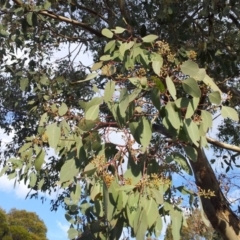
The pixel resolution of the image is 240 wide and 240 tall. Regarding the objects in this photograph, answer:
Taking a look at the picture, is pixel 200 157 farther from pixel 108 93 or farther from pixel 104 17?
pixel 108 93

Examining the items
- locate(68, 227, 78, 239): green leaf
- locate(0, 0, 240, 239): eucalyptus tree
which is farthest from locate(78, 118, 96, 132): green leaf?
locate(68, 227, 78, 239): green leaf

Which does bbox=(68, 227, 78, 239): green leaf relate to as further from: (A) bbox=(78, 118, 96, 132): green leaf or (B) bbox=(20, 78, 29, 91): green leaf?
(B) bbox=(20, 78, 29, 91): green leaf

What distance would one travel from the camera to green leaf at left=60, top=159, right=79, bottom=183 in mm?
2277

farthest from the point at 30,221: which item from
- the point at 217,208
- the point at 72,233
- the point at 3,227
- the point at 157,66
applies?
the point at 157,66

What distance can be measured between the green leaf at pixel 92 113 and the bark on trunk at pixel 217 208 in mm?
2402

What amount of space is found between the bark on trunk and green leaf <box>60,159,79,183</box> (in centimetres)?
235

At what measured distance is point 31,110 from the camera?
4.43 meters

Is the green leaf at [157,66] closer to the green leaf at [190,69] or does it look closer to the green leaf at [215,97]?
the green leaf at [190,69]

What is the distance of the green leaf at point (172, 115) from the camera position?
2.09 m

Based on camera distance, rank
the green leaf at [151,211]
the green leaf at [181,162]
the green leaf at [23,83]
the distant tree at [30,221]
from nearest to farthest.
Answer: the green leaf at [151,211], the green leaf at [181,162], the green leaf at [23,83], the distant tree at [30,221]

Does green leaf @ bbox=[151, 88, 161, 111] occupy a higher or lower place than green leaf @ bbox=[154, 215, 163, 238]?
higher

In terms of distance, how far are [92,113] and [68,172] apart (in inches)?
12.5

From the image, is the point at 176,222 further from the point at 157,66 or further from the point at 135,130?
the point at 157,66

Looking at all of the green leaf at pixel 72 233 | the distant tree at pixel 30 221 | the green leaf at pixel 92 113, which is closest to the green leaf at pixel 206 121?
the green leaf at pixel 92 113
